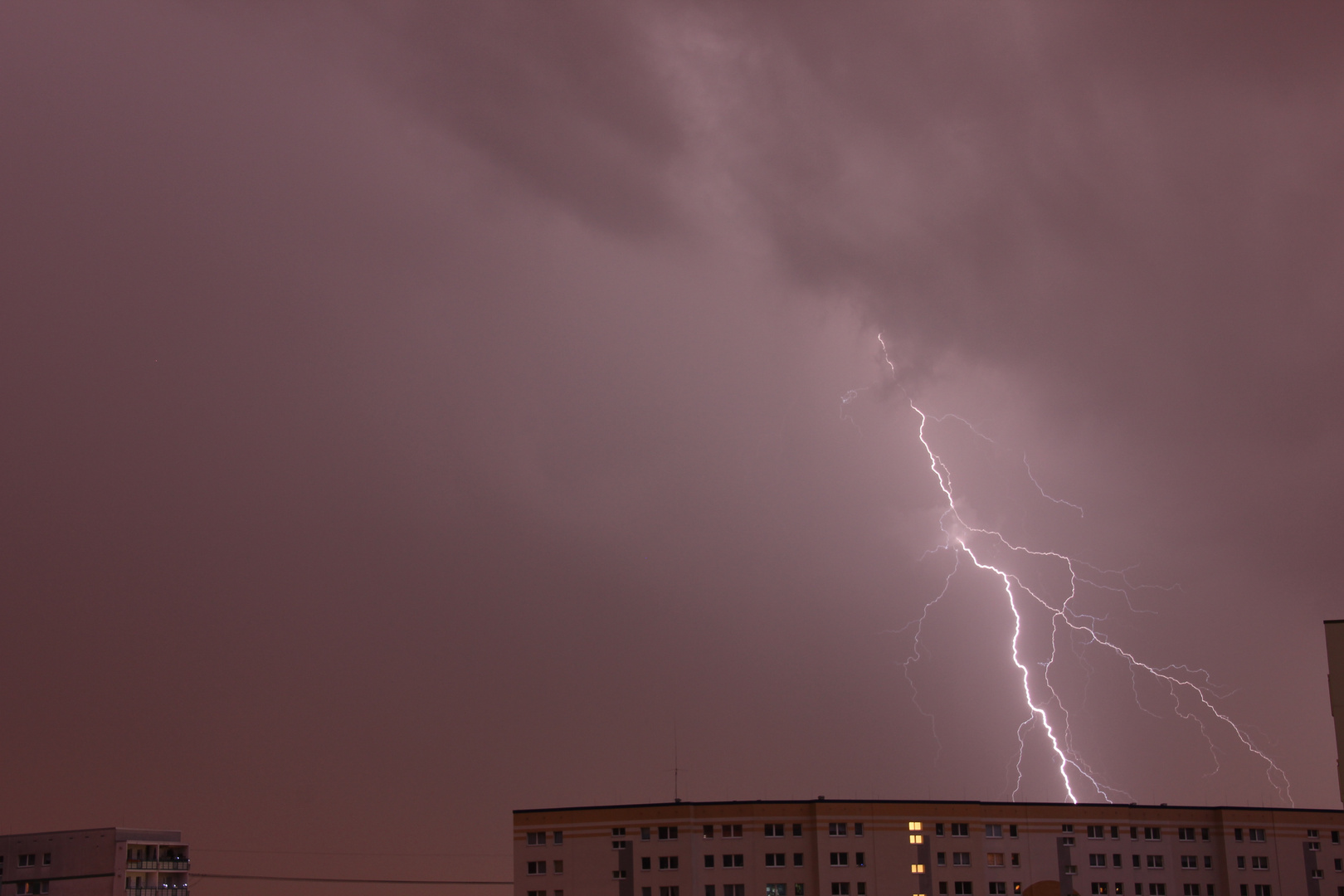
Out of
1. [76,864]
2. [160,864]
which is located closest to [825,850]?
[160,864]

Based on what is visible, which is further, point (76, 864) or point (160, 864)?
point (160, 864)

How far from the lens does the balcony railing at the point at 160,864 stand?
50594 millimetres

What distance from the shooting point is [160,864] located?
51875 millimetres

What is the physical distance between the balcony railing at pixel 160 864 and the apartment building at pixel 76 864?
0.03 metres

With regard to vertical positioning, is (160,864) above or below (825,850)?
below

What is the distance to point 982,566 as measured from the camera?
2172 inches

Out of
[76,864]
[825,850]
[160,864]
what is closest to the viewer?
[825,850]

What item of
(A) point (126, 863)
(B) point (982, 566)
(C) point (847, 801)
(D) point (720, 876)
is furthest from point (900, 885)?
(A) point (126, 863)

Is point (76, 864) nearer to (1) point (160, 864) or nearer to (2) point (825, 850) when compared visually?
(1) point (160, 864)

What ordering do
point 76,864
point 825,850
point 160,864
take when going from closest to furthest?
point 825,850, point 76,864, point 160,864

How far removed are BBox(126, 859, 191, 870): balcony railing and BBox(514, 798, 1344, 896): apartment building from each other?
708 inches

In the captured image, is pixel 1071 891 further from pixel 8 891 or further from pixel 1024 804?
pixel 8 891

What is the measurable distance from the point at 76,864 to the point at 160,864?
11.8ft

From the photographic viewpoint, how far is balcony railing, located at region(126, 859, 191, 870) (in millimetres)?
50594
